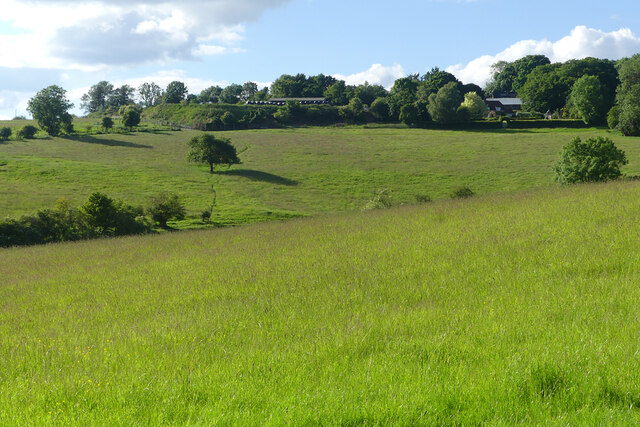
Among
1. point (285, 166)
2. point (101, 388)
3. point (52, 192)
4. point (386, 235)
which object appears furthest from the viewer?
point (285, 166)

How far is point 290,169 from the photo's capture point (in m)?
74.8

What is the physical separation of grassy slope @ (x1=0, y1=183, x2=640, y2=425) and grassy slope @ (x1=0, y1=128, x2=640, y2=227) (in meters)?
37.4

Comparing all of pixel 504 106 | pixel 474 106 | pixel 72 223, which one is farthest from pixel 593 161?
pixel 504 106

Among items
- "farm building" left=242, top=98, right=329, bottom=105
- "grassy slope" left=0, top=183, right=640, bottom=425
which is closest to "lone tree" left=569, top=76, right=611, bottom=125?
"farm building" left=242, top=98, right=329, bottom=105

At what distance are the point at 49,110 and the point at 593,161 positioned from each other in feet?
361

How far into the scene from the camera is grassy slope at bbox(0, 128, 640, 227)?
56656 mm

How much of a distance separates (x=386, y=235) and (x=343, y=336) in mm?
9510

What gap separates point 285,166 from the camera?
77000 mm

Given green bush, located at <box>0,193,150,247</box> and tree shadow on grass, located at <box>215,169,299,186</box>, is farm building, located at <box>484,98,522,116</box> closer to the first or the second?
tree shadow on grass, located at <box>215,169,299,186</box>

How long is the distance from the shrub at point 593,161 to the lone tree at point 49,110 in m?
107

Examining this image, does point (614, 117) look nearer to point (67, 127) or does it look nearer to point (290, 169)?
point (290, 169)

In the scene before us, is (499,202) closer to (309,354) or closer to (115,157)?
(309,354)

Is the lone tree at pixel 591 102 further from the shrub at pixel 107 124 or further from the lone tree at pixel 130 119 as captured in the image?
the shrub at pixel 107 124

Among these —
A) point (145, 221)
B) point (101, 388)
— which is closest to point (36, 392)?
point (101, 388)
